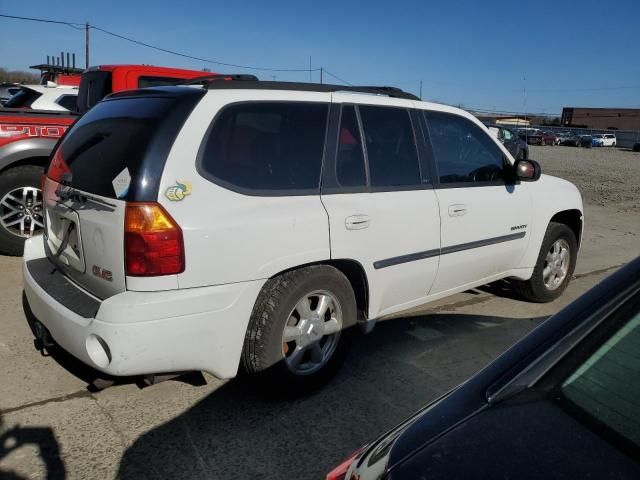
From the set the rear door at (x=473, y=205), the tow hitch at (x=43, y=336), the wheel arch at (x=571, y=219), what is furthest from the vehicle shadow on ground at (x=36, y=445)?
the wheel arch at (x=571, y=219)

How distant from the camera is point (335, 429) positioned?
2.92m

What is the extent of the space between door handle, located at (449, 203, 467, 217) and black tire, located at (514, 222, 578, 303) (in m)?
1.31

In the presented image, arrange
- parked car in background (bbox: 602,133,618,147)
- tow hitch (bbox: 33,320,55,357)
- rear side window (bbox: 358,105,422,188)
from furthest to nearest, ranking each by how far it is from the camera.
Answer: parked car in background (bbox: 602,133,618,147) → rear side window (bbox: 358,105,422,188) → tow hitch (bbox: 33,320,55,357)

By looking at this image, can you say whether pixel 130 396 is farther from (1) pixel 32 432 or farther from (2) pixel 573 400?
(2) pixel 573 400

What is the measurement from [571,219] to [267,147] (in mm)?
3468

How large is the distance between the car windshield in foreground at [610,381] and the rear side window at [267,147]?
6.01 ft

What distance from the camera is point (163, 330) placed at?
2.50 meters

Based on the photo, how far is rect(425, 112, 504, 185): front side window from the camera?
388 cm

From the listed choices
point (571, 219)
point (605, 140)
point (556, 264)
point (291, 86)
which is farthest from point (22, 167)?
point (605, 140)

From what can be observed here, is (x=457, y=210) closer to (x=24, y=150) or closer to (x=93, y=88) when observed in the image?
(x=24, y=150)

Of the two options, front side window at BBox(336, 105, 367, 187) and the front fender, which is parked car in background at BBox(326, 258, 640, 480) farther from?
the front fender

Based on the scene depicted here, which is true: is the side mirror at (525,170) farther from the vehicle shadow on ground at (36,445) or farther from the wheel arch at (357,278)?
the vehicle shadow on ground at (36,445)

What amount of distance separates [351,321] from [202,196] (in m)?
1.26

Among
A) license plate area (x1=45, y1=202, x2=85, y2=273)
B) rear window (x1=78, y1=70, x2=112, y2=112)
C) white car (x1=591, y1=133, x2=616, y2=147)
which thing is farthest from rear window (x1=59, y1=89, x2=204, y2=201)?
white car (x1=591, y1=133, x2=616, y2=147)
